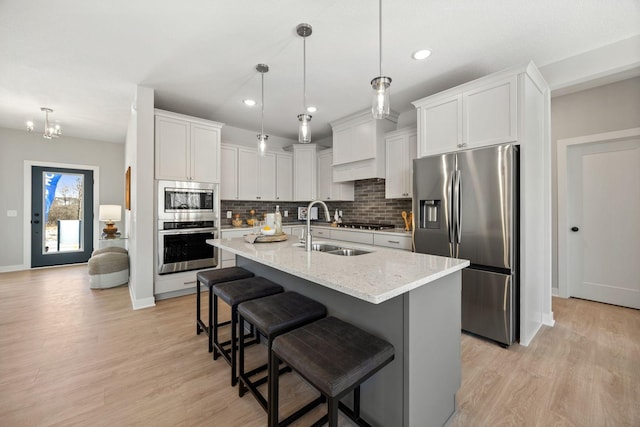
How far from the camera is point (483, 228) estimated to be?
7.91 feet

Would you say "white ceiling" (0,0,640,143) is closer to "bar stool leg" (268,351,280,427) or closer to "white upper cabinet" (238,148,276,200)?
"white upper cabinet" (238,148,276,200)

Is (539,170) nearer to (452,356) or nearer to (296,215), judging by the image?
(452,356)

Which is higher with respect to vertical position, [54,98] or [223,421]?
[54,98]

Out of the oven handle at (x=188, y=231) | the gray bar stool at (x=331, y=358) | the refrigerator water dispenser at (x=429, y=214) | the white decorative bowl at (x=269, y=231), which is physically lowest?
the gray bar stool at (x=331, y=358)

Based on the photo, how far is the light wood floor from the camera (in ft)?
5.13

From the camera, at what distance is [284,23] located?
2.08 metres

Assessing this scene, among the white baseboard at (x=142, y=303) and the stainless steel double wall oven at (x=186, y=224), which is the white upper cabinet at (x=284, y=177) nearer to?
the stainless steel double wall oven at (x=186, y=224)

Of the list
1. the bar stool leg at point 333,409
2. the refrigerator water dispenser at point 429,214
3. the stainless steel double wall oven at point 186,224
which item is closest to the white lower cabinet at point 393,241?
the refrigerator water dispenser at point 429,214

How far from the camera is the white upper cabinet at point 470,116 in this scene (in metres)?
2.35

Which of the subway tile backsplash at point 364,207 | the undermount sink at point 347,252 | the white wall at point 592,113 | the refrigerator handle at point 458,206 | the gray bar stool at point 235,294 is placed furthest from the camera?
the subway tile backsplash at point 364,207

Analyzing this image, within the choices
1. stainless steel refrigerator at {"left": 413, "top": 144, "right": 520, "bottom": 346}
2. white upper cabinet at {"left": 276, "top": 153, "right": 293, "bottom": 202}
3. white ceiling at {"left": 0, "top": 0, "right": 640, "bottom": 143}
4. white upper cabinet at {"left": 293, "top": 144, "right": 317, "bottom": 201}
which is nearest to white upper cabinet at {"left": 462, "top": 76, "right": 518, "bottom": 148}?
stainless steel refrigerator at {"left": 413, "top": 144, "right": 520, "bottom": 346}

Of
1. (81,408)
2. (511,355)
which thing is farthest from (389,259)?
(81,408)

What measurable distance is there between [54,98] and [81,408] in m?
3.89

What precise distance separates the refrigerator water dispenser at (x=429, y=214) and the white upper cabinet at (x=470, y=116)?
21.7 inches
